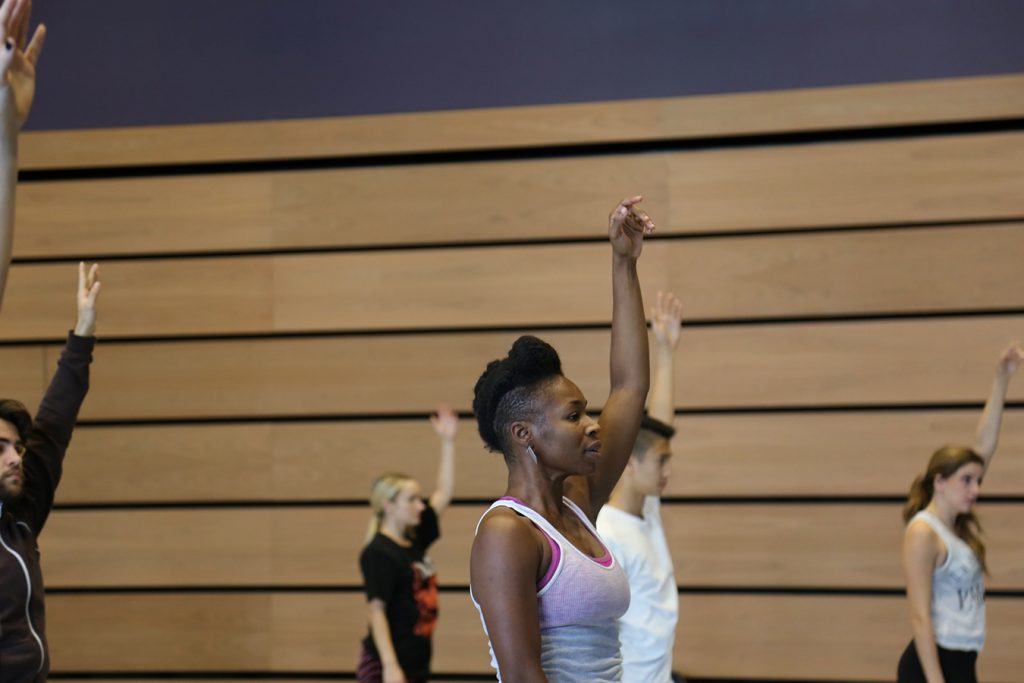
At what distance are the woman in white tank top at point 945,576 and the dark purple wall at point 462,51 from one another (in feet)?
5.70

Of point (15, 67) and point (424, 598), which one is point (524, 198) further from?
point (15, 67)

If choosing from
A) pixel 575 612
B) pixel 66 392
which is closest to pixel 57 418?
pixel 66 392

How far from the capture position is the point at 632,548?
3018mm

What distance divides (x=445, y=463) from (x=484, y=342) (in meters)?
0.56

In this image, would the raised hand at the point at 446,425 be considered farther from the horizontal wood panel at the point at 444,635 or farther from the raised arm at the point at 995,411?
the raised arm at the point at 995,411

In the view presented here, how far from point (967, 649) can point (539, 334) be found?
2.02 meters

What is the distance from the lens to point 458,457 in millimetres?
4895

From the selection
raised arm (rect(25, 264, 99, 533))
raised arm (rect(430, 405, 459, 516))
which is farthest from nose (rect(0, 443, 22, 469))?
raised arm (rect(430, 405, 459, 516))

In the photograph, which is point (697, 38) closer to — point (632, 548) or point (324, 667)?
point (632, 548)

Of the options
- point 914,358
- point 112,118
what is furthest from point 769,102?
point 112,118

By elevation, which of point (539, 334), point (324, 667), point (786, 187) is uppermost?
point (786, 187)

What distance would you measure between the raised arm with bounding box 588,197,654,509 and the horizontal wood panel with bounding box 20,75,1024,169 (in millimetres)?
2688

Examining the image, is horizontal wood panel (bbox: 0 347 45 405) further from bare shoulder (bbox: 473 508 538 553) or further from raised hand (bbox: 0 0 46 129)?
bare shoulder (bbox: 473 508 538 553)

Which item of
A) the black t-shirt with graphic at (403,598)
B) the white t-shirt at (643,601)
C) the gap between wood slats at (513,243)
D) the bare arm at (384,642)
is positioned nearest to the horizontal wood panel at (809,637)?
the black t-shirt with graphic at (403,598)
